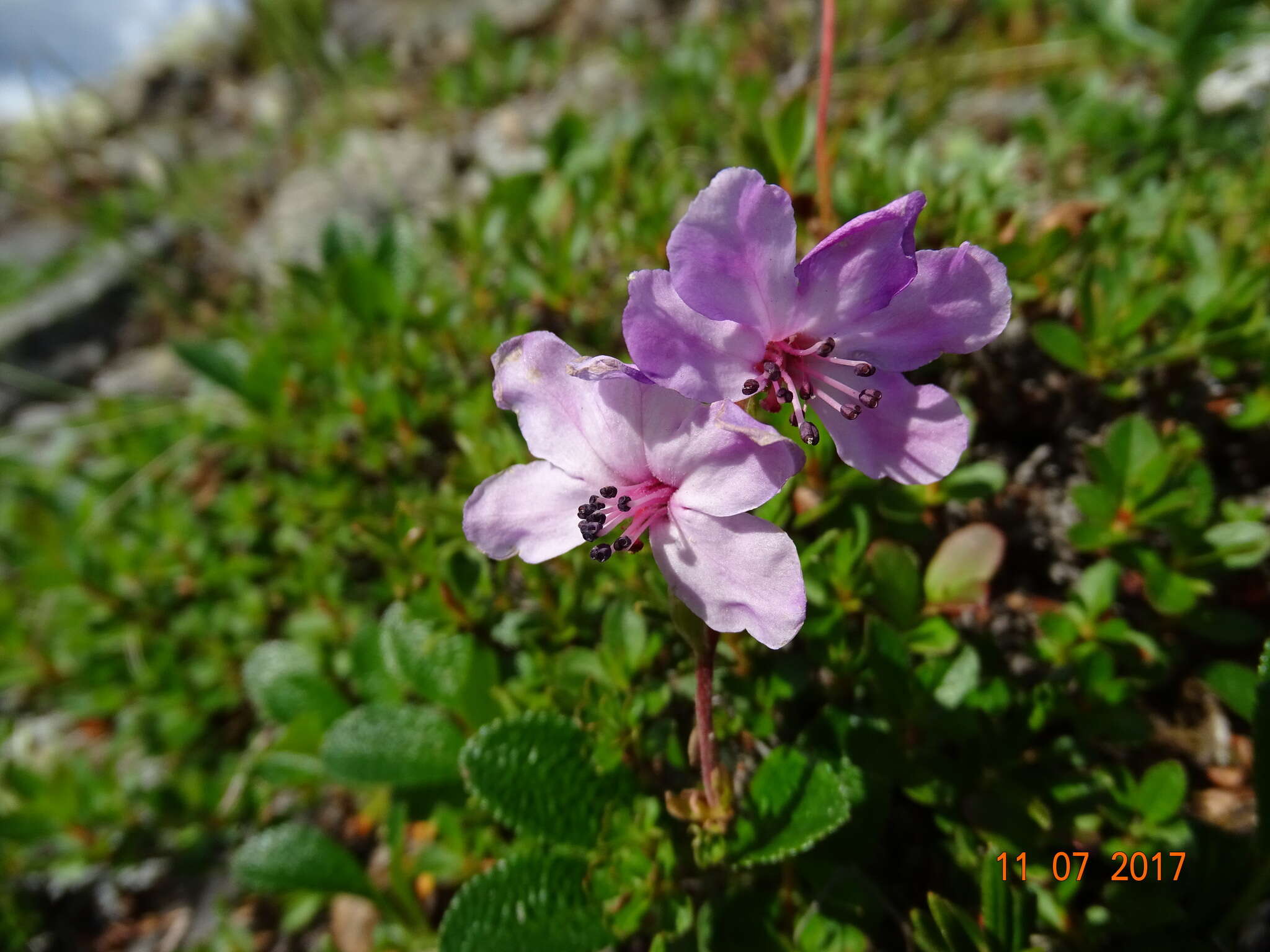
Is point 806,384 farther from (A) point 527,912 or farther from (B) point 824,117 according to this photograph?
(A) point 527,912

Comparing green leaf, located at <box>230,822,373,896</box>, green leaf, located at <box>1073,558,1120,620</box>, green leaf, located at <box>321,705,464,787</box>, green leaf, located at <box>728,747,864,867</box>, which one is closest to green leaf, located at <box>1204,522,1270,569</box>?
green leaf, located at <box>1073,558,1120,620</box>

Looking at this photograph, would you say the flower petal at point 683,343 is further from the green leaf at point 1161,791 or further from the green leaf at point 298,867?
the green leaf at point 298,867

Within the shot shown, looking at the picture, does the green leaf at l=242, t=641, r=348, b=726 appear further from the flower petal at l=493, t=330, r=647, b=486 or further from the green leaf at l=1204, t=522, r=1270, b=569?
the green leaf at l=1204, t=522, r=1270, b=569

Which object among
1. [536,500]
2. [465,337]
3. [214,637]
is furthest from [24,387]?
[536,500]

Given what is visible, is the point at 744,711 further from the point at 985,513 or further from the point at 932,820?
the point at 985,513

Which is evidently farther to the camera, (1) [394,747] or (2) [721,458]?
(1) [394,747]

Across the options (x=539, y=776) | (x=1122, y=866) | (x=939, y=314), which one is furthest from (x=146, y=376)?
(x=1122, y=866)
